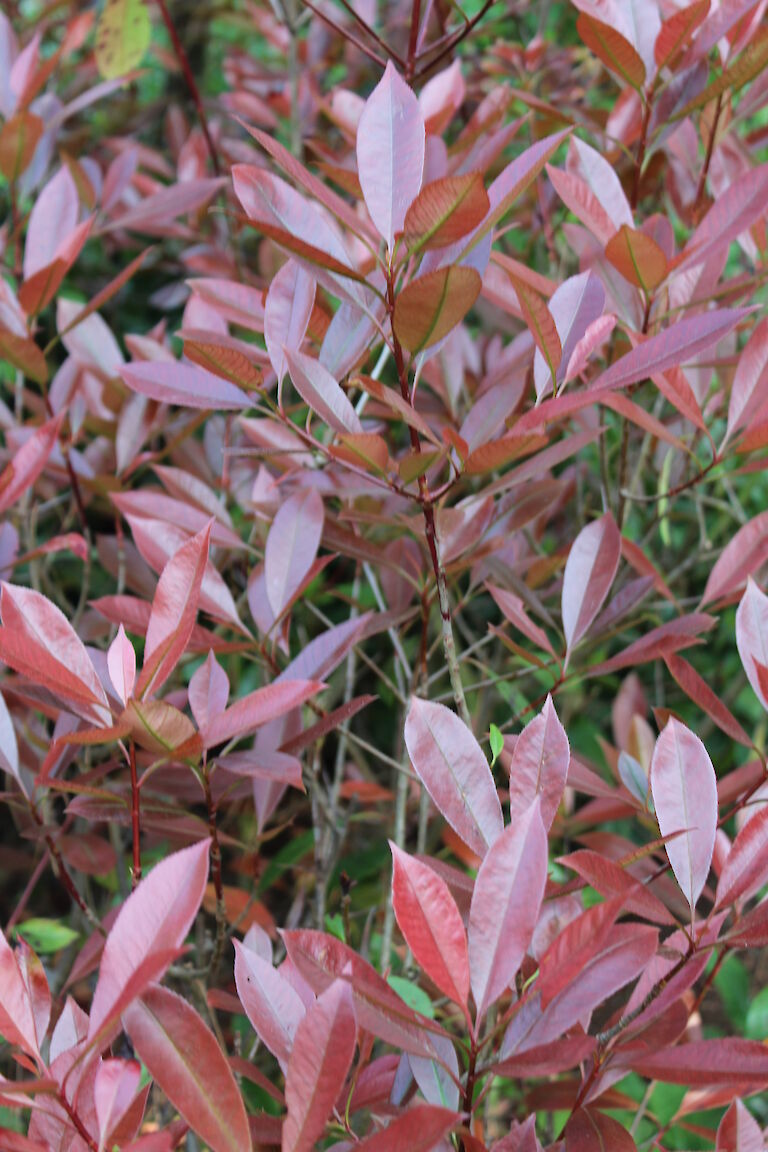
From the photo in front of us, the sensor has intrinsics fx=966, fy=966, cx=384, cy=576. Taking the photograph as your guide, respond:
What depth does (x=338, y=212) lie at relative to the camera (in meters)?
0.61

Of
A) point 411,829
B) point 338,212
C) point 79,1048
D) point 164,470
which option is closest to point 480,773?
point 79,1048

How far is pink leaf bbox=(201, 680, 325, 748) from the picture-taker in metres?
0.59

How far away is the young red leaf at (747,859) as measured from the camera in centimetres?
54

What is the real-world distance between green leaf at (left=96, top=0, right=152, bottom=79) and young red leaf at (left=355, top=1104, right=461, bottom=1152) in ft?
4.53

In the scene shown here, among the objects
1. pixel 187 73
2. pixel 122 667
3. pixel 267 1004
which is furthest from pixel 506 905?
pixel 187 73

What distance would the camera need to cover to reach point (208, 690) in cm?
66

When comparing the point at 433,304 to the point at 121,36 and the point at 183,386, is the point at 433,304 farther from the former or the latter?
the point at 121,36

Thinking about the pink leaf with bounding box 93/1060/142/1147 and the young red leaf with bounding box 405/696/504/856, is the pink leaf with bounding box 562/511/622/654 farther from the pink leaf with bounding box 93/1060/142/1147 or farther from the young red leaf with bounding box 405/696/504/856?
the pink leaf with bounding box 93/1060/142/1147

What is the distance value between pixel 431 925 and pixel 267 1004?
0.12 metres

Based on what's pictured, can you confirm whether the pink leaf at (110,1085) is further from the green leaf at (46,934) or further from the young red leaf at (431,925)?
the green leaf at (46,934)

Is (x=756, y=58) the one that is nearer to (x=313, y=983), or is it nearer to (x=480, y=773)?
(x=480, y=773)

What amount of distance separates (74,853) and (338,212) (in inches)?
24.9

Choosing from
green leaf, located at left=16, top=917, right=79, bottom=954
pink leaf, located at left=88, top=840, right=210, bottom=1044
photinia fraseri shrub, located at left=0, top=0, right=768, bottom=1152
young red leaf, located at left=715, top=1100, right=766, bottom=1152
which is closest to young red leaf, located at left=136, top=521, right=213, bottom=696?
photinia fraseri shrub, located at left=0, top=0, right=768, bottom=1152

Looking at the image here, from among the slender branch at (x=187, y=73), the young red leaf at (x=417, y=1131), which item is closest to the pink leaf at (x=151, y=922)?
the young red leaf at (x=417, y=1131)
